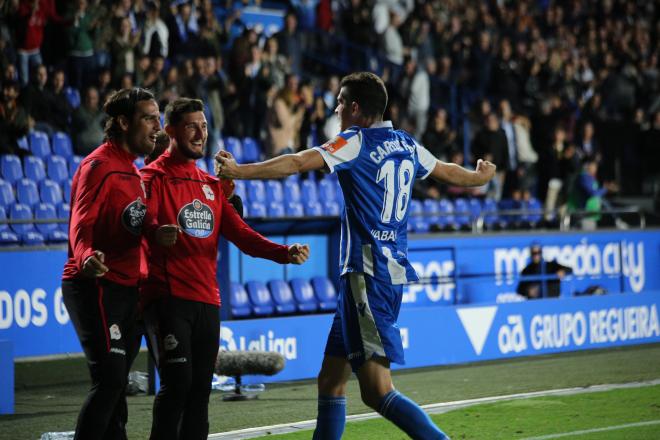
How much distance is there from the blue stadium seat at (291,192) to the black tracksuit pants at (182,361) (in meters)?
10.2

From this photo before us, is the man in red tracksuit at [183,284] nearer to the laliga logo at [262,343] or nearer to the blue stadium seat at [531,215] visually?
the laliga logo at [262,343]

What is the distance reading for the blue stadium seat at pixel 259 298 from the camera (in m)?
13.3

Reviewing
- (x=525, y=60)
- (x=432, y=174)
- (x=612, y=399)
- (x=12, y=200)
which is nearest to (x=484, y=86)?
→ (x=525, y=60)

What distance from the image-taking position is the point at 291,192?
15820 mm

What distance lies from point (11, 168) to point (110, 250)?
27.1ft

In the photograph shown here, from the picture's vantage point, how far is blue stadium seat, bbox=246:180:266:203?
604 inches

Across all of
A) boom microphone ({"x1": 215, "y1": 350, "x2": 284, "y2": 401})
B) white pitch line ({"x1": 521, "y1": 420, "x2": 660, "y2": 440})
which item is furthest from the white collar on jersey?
boom microphone ({"x1": 215, "y1": 350, "x2": 284, "y2": 401})

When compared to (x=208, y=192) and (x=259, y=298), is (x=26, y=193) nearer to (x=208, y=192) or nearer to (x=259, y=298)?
(x=259, y=298)

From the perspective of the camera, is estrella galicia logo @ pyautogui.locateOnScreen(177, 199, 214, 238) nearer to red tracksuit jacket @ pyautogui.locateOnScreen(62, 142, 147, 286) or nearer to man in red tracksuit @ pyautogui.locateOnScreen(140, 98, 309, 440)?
man in red tracksuit @ pyautogui.locateOnScreen(140, 98, 309, 440)

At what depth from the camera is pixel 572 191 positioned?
1825 cm

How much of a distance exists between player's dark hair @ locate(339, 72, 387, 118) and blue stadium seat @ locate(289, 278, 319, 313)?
8.34 metres

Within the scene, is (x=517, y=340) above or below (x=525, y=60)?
below

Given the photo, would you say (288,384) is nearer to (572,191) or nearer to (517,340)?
(517,340)

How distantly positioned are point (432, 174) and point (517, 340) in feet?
25.7
